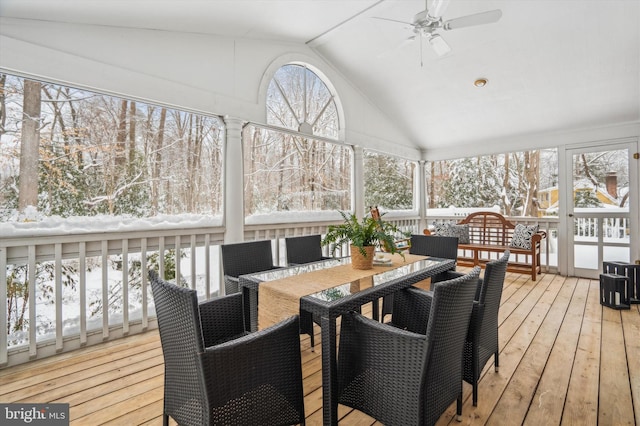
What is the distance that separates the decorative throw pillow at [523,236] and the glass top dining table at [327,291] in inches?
125

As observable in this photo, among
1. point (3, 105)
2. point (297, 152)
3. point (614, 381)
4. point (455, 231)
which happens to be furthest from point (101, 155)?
point (455, 231)

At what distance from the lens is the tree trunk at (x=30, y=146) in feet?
7.78

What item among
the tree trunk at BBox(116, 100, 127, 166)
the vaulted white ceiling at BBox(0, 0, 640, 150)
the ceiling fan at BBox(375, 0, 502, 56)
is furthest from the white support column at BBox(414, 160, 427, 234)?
the tree trunk at BBox(116, 100, 127, 166)

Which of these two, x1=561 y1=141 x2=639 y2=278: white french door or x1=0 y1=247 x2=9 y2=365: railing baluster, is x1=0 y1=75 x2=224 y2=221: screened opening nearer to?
x1=0 y1=247 x2=9 y2=365: railing baluster

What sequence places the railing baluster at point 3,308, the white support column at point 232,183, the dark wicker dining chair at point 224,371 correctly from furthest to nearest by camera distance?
the white support column at point 232,183 → the railing baluster at point 3,308 → the dark wicker dining chair at point 224,371

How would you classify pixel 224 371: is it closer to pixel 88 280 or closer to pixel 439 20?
pixel 88 280

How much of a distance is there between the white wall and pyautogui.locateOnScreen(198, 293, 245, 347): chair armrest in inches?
80.5

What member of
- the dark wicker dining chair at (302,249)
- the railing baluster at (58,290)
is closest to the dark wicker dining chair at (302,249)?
the dark wicker dining chair at (302,249)

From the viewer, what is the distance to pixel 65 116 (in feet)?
8.36

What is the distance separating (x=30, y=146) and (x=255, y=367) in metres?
2.50

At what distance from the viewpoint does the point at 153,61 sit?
9.36 ft

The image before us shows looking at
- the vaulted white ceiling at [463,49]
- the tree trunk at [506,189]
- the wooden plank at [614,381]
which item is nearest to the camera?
the wooden plank at [614,381]

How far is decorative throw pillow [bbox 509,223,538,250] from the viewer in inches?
193

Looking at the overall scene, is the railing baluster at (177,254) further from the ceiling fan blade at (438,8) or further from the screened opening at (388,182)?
the screened opening at (388,182)
